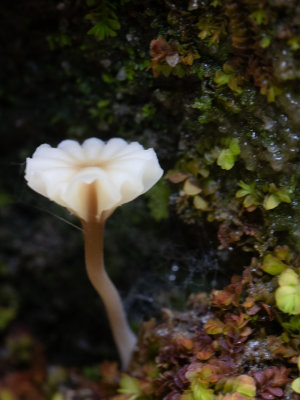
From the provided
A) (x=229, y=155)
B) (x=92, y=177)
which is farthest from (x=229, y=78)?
(x=92, y=177)

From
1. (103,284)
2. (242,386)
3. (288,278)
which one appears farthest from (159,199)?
(242,386)

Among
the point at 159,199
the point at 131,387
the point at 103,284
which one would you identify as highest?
the point at 159,199

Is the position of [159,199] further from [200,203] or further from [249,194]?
[249,194]

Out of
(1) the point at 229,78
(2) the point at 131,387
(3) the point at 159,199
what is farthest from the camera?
(3) the point at 159,199

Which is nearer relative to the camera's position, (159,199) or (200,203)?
(200,203)

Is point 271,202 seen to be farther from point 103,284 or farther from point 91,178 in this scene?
point 103,284

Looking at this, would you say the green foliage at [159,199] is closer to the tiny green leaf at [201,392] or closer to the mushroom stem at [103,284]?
the mushroom stem at [103,284]

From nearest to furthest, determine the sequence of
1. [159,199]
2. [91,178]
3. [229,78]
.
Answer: [91,178] → [229,78] → [159,199]

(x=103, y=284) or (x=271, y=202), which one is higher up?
(x=271, y=202)
